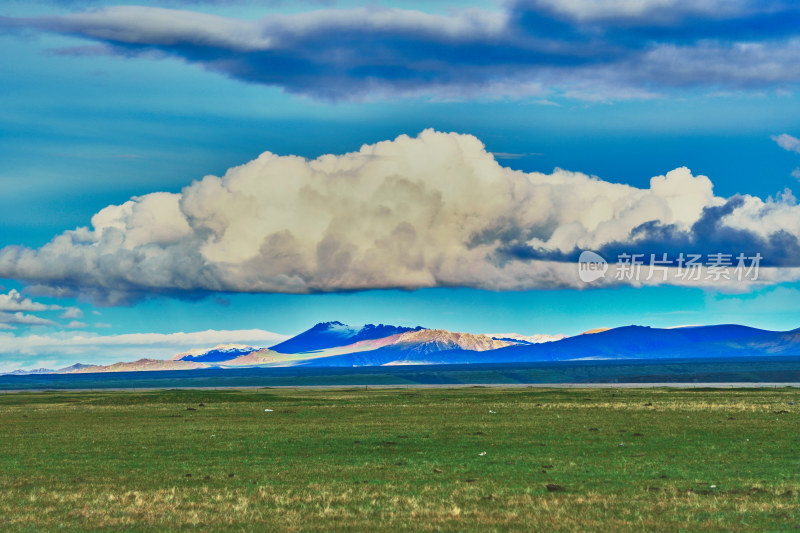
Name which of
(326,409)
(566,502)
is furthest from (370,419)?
(566,502)

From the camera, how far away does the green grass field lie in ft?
76.0

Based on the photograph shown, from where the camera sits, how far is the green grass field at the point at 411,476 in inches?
912

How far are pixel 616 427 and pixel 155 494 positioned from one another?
34.3 metres

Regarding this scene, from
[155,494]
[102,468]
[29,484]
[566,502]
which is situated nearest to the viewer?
[566,502]

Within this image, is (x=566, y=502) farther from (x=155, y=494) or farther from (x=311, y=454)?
(x=311, y=454)

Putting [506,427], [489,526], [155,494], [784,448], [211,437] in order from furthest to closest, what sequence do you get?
[506,427]
[211,437]
[784,448]
[155,494]
[489,526]

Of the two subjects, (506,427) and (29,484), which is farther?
(506,427)

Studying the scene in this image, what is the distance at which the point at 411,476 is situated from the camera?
31.5m

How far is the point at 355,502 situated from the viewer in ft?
84.9

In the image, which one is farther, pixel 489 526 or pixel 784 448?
pixel 784 448

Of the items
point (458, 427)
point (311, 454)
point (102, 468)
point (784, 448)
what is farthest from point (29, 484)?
point (784, 448)

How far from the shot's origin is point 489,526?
2200 centimetres

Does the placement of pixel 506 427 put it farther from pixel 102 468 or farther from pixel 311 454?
pixel 102 468

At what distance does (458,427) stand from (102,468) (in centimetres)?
2623
